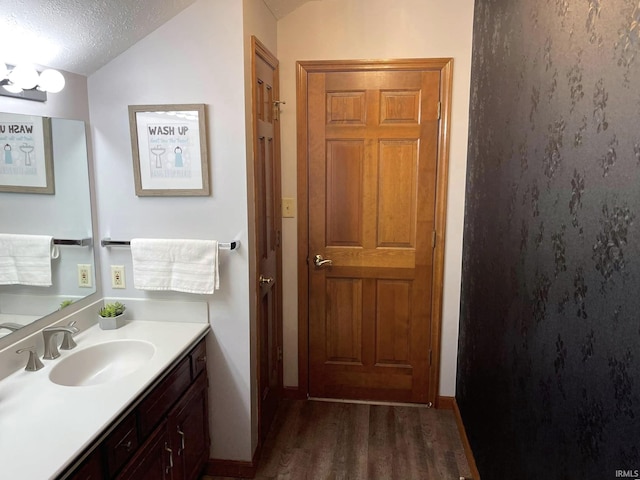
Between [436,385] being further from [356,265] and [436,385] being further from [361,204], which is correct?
[361,204]

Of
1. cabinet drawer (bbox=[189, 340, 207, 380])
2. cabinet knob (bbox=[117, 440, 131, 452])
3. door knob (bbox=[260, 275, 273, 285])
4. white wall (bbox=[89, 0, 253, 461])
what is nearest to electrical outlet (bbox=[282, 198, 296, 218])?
door knob (bbox=[260, 275, 273, 285])

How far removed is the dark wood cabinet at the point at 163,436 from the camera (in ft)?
4.57

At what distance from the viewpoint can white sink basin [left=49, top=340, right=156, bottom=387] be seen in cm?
180

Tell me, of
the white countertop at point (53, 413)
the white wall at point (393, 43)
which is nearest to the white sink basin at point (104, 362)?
the white countertop at point (53, 413)

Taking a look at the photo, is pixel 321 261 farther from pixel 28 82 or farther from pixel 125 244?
pixel 28 82

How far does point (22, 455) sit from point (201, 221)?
3.81 ft

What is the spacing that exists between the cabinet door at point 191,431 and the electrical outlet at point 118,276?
0.59 meters

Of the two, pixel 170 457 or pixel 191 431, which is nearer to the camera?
pixel 170 457

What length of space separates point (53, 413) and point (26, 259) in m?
0.68

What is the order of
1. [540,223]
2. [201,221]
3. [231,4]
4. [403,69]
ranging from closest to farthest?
[540,223]
[231,4]
[201,221]
[403,69]

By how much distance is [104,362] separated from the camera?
6.38ft

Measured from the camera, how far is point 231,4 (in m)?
1.99

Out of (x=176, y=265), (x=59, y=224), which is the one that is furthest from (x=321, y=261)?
(x=59, y=224)

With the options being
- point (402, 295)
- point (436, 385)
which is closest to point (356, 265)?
point (402, 295)
